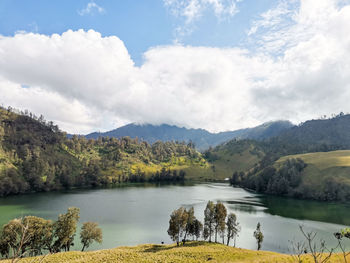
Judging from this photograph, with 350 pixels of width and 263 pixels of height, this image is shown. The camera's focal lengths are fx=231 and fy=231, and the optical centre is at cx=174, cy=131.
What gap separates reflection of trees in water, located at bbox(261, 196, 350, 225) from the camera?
122 meters

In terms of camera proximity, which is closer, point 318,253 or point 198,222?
point 318,253

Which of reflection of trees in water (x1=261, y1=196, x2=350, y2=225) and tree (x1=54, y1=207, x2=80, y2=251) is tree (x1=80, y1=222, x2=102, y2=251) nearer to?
tree (x1=54, y1=207, x2=80, y2=251)

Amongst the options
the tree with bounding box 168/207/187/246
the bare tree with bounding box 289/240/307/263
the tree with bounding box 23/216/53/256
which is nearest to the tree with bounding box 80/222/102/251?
the tree with bounding box 23/216/53/256

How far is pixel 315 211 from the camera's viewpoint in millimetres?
138625

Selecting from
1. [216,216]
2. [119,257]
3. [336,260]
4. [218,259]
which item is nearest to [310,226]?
[216,216]

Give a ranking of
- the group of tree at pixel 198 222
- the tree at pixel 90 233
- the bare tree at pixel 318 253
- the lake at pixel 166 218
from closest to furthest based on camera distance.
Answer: the bare tree at pixel 318 253 → the tree at pixel 90 233 → the group of tree at pixel 198 222 → the lake at pixel 166 218

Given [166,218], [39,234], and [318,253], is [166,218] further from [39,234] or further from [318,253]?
[318,253]

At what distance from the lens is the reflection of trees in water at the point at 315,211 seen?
12150 centimetres

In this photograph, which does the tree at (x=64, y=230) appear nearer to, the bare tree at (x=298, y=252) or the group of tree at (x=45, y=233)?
the group of tree at (x=45, y=233)

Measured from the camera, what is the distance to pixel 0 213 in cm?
11631

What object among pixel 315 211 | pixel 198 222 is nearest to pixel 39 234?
pixel 198 222

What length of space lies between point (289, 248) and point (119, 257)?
192ft

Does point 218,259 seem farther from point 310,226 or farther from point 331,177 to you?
point 331,177

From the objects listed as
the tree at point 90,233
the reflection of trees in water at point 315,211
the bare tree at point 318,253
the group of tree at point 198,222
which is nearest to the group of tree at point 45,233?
the tree at point 90,233
